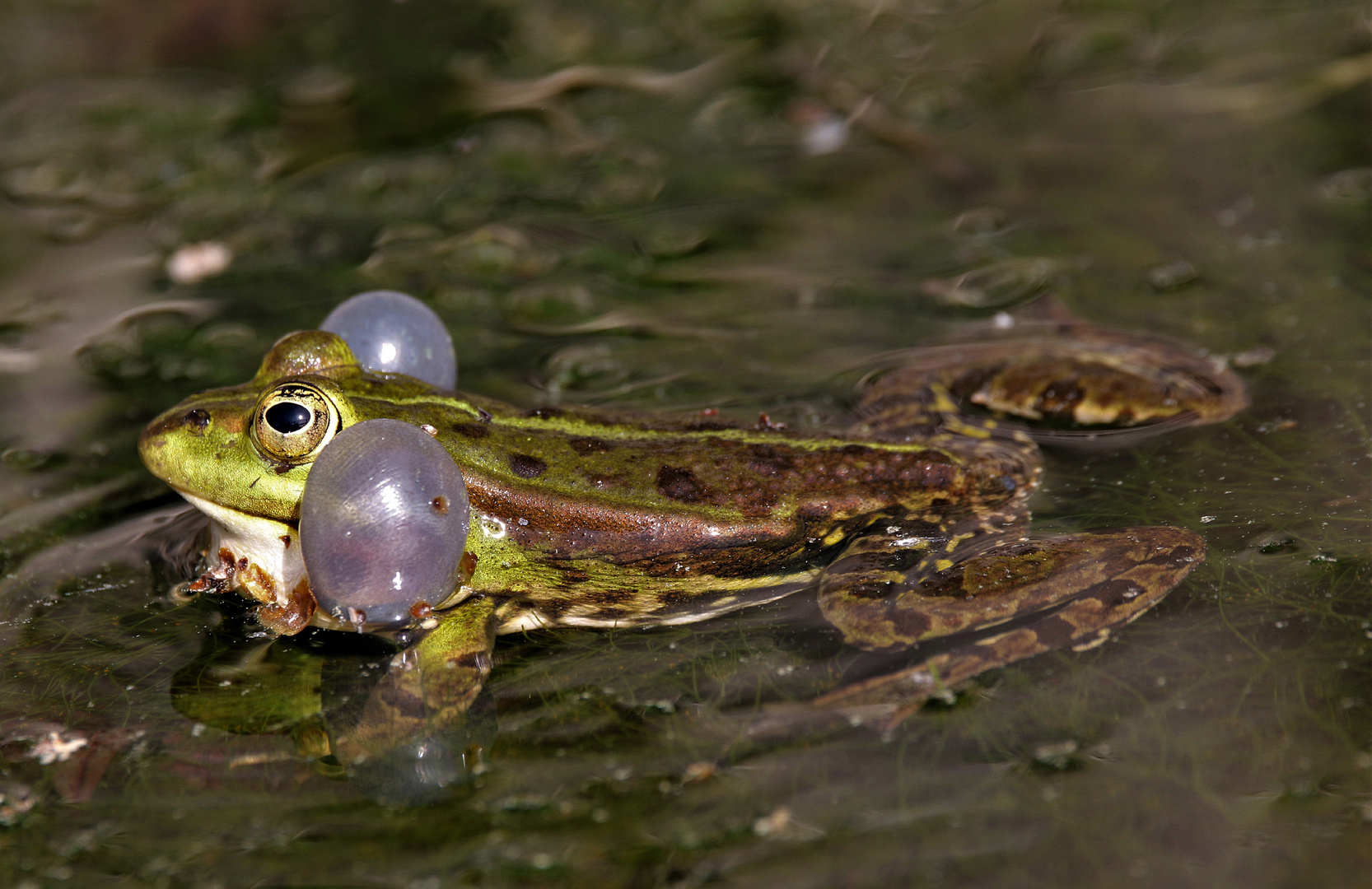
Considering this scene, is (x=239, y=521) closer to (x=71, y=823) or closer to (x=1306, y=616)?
(x=71, y=823)

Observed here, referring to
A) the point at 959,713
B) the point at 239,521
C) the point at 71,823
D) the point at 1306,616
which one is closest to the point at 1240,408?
the point at 1306,616

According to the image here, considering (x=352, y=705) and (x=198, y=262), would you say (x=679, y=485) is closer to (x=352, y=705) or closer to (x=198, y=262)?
(x=352, y=705)

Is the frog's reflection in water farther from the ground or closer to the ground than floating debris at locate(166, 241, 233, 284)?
closer to the ground

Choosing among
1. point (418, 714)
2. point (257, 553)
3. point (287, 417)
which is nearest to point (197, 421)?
point (287, 417)

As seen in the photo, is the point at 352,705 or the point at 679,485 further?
the point at 679,485

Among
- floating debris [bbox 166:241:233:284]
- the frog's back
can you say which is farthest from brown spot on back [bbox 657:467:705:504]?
floating debris [bbox 166:241:233:284]

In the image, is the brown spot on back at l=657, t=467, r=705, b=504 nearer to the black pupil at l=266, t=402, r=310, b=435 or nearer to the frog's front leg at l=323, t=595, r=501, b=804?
the frog's front leg at l=323, t=595, r=501, b=804

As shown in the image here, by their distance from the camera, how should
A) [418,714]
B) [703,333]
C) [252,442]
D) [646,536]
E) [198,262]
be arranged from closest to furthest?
1. [418,714]
2. [252,442]
3. [646,536]
4. [703,333]
5. [198,262]
